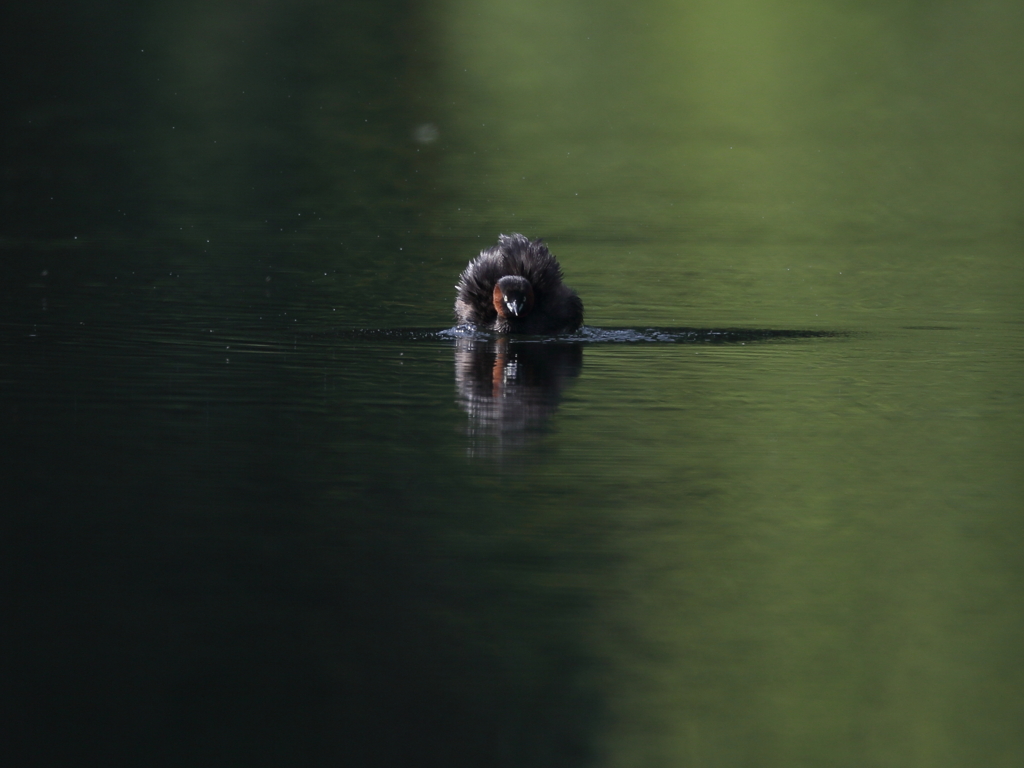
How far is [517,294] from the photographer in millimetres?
13438

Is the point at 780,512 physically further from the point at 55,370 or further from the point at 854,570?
the point at 55,370

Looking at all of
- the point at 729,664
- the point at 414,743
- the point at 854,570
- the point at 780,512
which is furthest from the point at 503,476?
the point at 414,743

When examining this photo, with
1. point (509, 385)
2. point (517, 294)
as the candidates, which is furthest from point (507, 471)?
point (517, 294)

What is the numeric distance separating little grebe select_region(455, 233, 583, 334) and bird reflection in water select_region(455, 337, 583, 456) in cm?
27

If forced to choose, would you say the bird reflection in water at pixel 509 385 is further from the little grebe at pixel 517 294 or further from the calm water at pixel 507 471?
the little grebe at pixel 517 294

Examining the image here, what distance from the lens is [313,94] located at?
34844 mm

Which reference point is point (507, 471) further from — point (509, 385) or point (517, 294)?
point (517, 294)

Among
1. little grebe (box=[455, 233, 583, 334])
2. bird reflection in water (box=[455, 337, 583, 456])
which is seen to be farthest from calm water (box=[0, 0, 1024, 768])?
little grebe (box=[455, 233, 583, 334])

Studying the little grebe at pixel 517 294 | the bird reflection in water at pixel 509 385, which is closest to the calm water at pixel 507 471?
the bird reflection in water at pixel 509 385

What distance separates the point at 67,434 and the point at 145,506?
5.33 ft

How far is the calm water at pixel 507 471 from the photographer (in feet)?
18.0

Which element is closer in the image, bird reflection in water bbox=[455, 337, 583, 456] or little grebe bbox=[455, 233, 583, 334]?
bird reflection in water bbox=[455, 337, 583, 456]

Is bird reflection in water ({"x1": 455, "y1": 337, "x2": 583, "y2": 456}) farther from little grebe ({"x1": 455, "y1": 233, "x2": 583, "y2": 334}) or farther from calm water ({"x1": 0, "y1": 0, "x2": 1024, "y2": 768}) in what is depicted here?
little grebe ({"x1": 455, "y1": 233, "x2": 583, "y2": 334})

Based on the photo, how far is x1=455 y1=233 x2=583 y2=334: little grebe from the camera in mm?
13484
